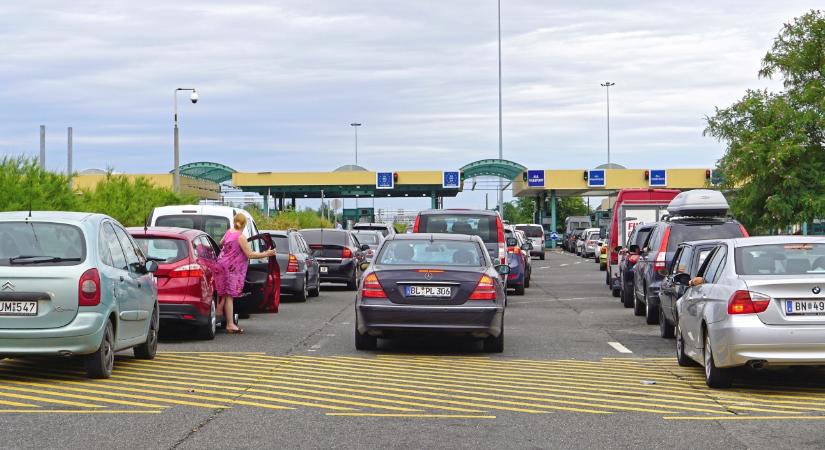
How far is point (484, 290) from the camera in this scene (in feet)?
47.3

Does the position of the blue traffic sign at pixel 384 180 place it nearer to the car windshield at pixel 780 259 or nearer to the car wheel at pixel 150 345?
the car wheel at pixel 150 345

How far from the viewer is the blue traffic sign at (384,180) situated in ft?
270

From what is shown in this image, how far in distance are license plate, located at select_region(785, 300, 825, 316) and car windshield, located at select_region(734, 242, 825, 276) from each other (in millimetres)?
573

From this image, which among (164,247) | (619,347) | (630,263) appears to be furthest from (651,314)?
(164,247)

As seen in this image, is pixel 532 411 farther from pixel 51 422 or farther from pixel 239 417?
pixel 51 422

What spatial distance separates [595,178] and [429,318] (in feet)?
227

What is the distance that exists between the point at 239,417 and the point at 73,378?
293cm

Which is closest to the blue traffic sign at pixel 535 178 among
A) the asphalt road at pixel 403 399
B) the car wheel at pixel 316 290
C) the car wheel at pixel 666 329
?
the car wheel at pixel 316 290

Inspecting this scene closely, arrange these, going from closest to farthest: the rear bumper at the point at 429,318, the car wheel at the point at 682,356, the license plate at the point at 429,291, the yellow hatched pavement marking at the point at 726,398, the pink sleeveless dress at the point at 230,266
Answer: the yellow hatched pavement marking at the point at 726,398
the car wheel at the point at 682,356
the rear bumper at the point at 429,318
the license plate at the point at 429,291
the pink sleeveless dress at the point at 230,266

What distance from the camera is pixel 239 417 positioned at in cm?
941

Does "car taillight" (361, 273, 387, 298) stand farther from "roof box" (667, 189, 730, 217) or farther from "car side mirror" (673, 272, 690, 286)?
"roof box" (667, 189, 730, 217)

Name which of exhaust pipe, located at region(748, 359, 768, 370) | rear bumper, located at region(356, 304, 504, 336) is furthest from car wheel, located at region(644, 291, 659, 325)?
exhaust pipe, located at region(748, 359, 768, 370)

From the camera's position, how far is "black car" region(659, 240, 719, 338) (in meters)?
15.7

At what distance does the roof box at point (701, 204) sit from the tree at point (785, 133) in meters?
12.4
